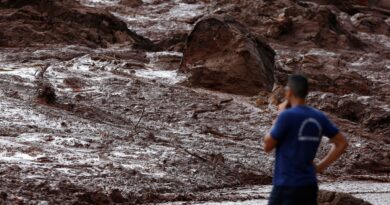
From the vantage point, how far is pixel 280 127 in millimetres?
5531

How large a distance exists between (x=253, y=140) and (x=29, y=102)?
16.0 feet

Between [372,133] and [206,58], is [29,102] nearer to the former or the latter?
[206,58]

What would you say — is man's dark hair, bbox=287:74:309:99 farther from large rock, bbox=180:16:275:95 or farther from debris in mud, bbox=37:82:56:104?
large rock, bbox=180:16:275:95

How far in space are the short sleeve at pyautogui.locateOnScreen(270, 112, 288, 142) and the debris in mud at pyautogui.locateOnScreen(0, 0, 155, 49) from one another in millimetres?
19345

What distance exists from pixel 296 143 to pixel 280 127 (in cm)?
18

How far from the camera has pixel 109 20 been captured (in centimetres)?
2783

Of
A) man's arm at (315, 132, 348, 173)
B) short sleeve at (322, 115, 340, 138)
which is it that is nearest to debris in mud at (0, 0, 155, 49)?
man's arm at (315, 132, 348, 173)

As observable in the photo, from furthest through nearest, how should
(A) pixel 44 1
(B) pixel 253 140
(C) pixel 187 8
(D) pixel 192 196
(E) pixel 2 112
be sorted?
(C) pixel 187 8
(A) pixel 44 1
(B) pixel 253 140
(E) pixel 2 112
(D) pixel 192 196

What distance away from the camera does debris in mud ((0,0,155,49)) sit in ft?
81.0

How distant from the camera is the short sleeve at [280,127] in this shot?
18.1 ft

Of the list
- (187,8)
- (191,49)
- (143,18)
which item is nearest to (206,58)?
(191,49)

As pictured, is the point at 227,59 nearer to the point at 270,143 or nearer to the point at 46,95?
the point at 46,95

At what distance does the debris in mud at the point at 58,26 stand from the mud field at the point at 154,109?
0.05 m

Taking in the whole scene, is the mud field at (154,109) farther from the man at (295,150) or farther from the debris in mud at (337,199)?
the man at (295,150)
